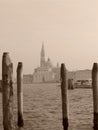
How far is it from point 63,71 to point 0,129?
11.6 ft

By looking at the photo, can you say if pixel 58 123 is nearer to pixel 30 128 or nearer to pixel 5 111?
pixel 30 128

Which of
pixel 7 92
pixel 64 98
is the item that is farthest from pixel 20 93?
pixel 7 92

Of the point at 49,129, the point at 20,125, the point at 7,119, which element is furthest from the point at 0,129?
the point at 7,119

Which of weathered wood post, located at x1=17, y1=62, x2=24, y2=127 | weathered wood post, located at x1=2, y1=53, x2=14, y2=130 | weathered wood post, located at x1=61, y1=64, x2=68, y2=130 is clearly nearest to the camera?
weathered wood post, located at x1=2, y1=53, x2=14, y2=130

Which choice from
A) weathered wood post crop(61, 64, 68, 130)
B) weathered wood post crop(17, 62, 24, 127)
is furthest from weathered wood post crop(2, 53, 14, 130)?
weathered wood post crop(17, 62, 24, 127)

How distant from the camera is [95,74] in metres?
14.9

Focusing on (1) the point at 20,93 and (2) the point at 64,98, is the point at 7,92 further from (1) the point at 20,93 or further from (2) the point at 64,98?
(1) the point at 20,93

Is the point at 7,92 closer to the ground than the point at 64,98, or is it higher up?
higher up

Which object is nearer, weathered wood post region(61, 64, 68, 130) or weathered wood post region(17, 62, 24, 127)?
weathered wood post region(61, 64, 68, 130)

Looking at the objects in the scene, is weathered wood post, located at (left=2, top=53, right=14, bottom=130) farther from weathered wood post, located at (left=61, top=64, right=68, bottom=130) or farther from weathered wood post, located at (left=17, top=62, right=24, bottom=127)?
weathered wood post, located at (left=17, top=62, right=24, bottom=127)

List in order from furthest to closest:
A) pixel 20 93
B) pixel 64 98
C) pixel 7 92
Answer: pixel 20 93 < pixel 64 98 < pixel 7 92

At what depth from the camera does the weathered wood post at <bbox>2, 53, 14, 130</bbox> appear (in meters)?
11.0

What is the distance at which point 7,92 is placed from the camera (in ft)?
36.1

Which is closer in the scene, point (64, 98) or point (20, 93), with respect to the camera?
A: point (64, 98)
